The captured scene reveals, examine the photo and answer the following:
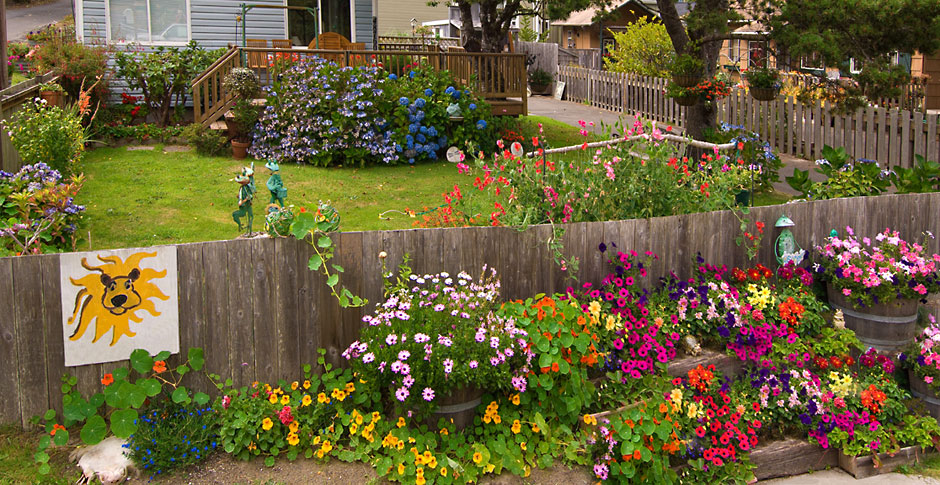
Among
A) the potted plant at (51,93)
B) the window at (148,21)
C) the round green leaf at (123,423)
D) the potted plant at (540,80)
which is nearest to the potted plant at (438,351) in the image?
the round green leaf at (123,423)

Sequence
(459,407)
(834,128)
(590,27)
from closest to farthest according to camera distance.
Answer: (459,407) → (834,128) → (590,27)

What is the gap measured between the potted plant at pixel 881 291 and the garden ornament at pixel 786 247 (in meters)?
0.27

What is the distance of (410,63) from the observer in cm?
1452

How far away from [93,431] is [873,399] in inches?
203

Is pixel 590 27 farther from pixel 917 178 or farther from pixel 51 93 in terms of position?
pixel 917 178

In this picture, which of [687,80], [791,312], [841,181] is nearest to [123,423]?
[791,312]

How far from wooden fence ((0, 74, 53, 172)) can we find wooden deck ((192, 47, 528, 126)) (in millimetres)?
2449

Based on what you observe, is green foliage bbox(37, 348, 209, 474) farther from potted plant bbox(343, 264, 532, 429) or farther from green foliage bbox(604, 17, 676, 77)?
green foliage bbox(604, 17, 676, 77)

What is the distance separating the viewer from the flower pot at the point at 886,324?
21.3 feet

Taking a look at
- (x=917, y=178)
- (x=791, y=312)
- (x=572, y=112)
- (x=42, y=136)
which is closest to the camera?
(x=791, y=312)

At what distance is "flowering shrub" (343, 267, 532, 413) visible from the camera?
5031 mm

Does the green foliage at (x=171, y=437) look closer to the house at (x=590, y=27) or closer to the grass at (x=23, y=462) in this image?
the grass at (x=23, y=462)

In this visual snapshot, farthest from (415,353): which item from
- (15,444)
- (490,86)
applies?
(490,86)

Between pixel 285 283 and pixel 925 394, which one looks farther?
pixel 925 394
